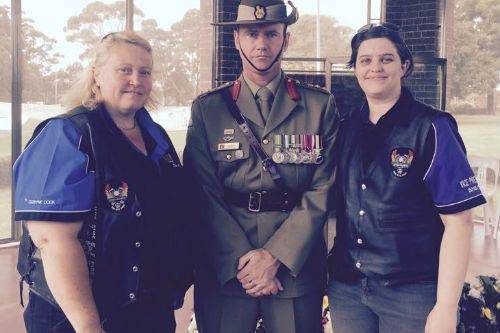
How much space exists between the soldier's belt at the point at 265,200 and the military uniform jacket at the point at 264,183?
0.02 m

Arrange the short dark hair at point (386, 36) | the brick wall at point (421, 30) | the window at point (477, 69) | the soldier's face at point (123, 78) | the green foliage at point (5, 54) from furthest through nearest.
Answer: the window at point (477, 69)
the brick wall at point (421, 30)
the green foliage at point (5, 54)
the short dark hair at point (386, 36)
the soldier's face at point (123, 78)

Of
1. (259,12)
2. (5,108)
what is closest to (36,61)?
(5,108)

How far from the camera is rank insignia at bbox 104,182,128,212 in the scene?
1615 mm

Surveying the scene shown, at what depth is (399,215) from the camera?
5.75 ft

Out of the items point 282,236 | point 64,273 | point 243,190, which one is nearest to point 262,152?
point 243,190

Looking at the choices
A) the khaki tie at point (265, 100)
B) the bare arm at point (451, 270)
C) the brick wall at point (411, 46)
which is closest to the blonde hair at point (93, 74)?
the khaki tie at point (265, 100)

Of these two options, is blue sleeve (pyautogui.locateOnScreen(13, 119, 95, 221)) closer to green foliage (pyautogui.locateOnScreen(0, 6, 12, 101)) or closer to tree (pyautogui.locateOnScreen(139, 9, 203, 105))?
green foliage (pyautogui.locateOnScreen(0, 6, 12, 101))

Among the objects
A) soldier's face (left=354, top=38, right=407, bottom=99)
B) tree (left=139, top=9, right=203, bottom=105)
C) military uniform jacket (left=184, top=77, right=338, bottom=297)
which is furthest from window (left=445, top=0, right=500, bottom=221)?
soldier's face (left=354, top=38, right=407, bottom=99)

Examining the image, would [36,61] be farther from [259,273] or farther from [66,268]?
[66,268]

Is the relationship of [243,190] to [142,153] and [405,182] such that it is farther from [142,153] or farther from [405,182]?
[405,182]

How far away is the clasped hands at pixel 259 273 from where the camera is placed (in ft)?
6.57

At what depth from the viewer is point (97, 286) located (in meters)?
1.64

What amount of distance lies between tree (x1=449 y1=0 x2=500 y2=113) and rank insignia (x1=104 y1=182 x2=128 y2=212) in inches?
334

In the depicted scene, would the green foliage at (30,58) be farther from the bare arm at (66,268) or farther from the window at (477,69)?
the window at (477,69)
